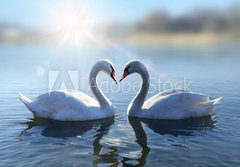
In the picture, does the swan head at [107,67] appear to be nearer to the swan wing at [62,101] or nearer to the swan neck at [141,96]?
the swan neck at [141,96]

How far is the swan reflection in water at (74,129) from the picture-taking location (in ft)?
25.7

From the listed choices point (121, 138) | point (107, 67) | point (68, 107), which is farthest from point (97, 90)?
point (121, 138)

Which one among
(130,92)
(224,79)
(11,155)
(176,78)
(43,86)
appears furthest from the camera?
(176,78)

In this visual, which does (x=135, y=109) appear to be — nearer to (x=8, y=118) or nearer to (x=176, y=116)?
(x=176, y=116)

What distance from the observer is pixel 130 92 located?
13125 mm

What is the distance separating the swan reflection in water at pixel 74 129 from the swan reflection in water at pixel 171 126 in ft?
2.24

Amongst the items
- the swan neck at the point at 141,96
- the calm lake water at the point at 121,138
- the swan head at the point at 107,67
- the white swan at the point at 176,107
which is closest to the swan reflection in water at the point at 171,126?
the calm lake water at the point at 121,138

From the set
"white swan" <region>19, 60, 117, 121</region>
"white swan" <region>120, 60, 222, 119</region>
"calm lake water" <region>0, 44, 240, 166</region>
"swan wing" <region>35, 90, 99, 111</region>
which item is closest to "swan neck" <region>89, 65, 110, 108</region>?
"white swan" <region>19, 60, 117, 121</region>

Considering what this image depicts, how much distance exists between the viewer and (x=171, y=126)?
9242mm

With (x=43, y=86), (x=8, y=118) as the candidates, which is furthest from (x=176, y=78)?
(x=8, y=118)

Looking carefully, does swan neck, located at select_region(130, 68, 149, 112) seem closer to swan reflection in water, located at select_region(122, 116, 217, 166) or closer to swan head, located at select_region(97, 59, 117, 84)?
swan reflection in water, located at select_region(122, 116, 217, 166)

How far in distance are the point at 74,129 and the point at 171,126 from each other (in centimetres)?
235

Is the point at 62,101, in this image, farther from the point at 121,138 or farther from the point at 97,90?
the point at 121,138

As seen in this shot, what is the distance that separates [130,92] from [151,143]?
17.5 ft
